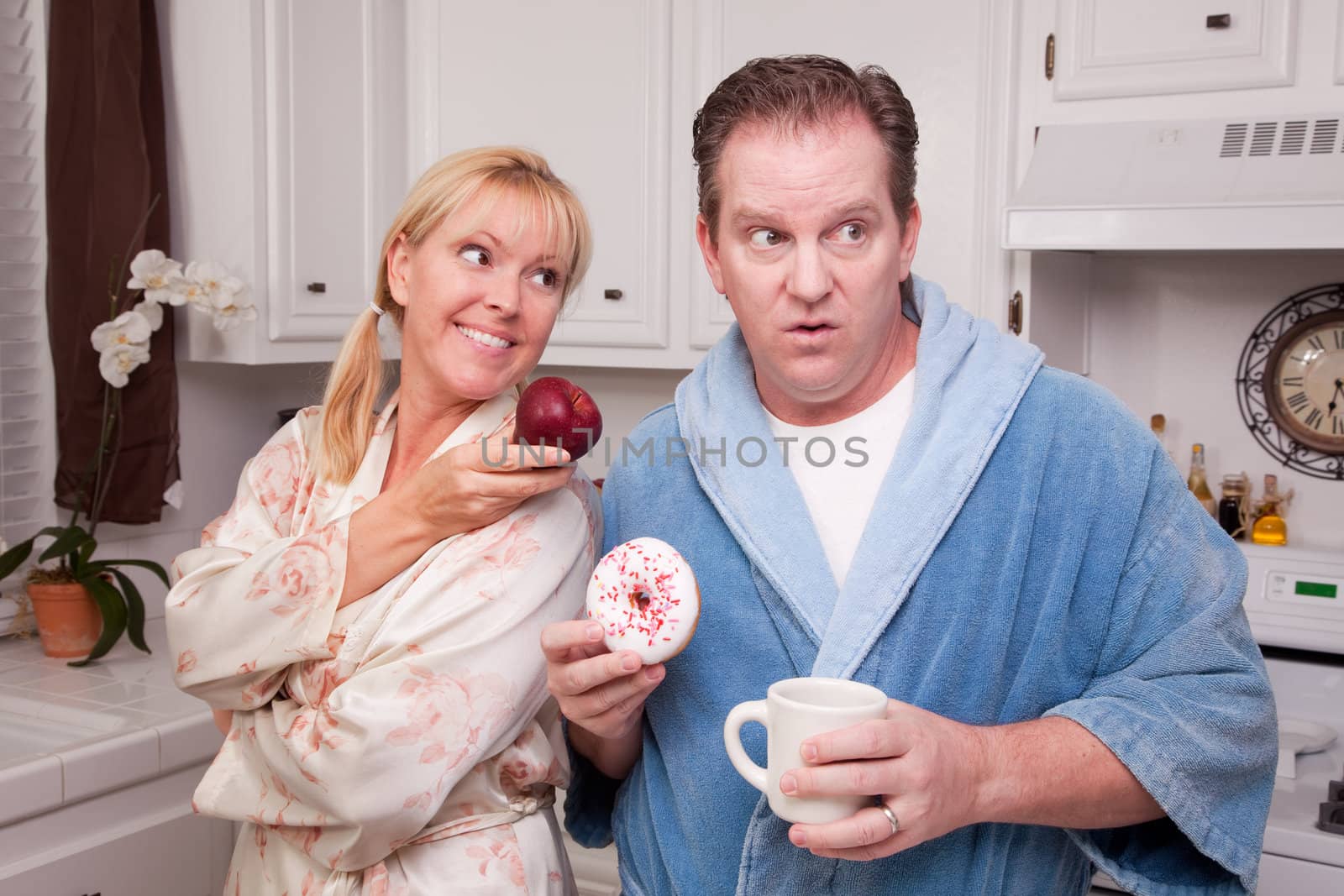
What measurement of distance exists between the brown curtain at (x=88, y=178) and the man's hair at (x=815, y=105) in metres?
1.70

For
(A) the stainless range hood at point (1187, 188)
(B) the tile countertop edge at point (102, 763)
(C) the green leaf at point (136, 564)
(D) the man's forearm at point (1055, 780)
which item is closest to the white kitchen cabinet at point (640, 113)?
(A) the stainless range hood at point (1187, 188)

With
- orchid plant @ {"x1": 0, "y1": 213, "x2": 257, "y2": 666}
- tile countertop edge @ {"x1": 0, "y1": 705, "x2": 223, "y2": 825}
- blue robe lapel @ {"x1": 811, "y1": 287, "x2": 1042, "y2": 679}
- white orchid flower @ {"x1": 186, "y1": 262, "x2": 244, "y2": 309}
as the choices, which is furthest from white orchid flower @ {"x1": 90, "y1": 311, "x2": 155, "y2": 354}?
blue robe lapel @ {"x1": 811, "y1": 287, "x2": 1042, "y2": 679}

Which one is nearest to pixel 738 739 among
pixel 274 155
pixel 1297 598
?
pixel 1297 598

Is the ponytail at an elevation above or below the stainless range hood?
below

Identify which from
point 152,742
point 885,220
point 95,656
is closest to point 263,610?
point 885,220

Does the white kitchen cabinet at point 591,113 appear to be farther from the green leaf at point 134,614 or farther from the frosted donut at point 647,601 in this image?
the frosted donut at point 647,601

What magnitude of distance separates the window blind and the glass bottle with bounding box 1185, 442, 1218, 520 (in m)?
2.34

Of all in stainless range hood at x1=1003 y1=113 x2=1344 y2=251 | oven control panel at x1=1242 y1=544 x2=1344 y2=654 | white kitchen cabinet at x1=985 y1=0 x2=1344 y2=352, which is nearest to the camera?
stainless range hood at x1=1003 y1=113 x2=1344 y2=251

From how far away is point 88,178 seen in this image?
2457 mm

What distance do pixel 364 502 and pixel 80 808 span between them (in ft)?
3.06

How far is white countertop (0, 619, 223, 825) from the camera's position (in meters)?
1.82

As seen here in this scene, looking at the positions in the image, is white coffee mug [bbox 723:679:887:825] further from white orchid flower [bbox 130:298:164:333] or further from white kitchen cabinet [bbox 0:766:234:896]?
white orchid flower [bbox 130:298:164:333]

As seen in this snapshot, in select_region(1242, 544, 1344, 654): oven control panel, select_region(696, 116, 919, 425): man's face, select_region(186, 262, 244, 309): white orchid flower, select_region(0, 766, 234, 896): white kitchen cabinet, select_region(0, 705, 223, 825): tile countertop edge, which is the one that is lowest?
select_region(0, 766, 234, 896): white kitchen cabinet

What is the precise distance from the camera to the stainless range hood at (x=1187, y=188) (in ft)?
6.35
